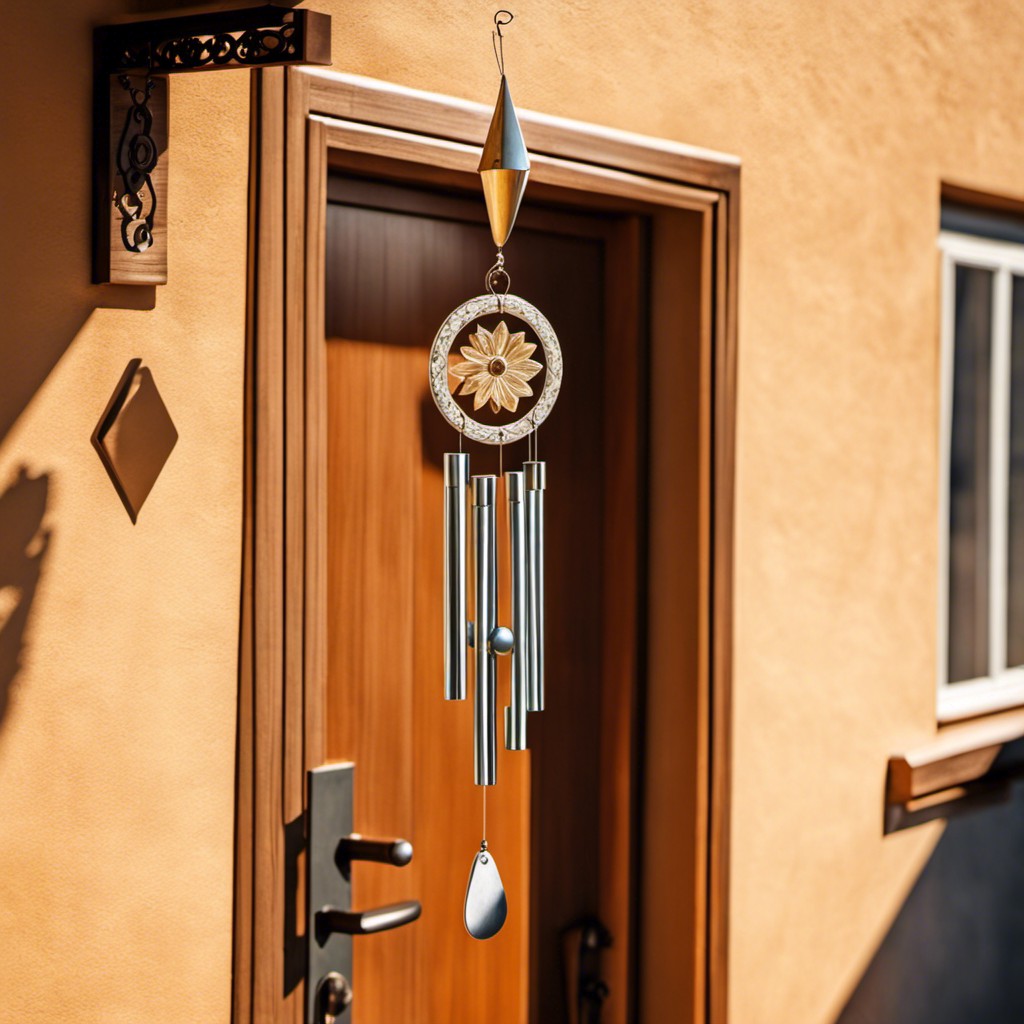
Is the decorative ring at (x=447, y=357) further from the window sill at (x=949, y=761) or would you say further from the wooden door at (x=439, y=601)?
the window sill at (x=949, y=761)

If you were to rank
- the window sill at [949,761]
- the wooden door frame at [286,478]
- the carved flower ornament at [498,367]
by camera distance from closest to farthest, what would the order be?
the carved flower ornament at [498,367]
the wooden door frame at [286,478]
the window sill at [949,761]

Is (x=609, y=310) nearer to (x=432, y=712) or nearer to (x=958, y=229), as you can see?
(x=432, y=712)

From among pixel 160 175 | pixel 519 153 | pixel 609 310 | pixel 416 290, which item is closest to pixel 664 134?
pixel 609 310

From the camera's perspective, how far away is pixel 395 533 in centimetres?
202

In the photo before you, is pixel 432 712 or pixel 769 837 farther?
pixel 769 837

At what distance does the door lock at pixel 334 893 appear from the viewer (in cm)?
182

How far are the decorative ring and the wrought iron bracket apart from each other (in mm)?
361

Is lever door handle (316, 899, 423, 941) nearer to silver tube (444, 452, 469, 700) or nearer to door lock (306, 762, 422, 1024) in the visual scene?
door lock (306, 762, 422, 1024)

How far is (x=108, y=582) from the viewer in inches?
62.4

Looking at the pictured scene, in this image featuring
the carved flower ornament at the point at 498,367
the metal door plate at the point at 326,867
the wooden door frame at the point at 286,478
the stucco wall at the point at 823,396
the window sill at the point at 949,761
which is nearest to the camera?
the carved flower ornament at the point at 498,367

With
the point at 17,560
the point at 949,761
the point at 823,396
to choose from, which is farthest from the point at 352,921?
the point at 949,761

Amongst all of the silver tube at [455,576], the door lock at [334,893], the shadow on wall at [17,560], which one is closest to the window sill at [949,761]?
the door lock at [334,893]

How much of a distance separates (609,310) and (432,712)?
2.70 feet

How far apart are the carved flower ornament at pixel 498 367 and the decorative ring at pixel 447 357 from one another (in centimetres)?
2
